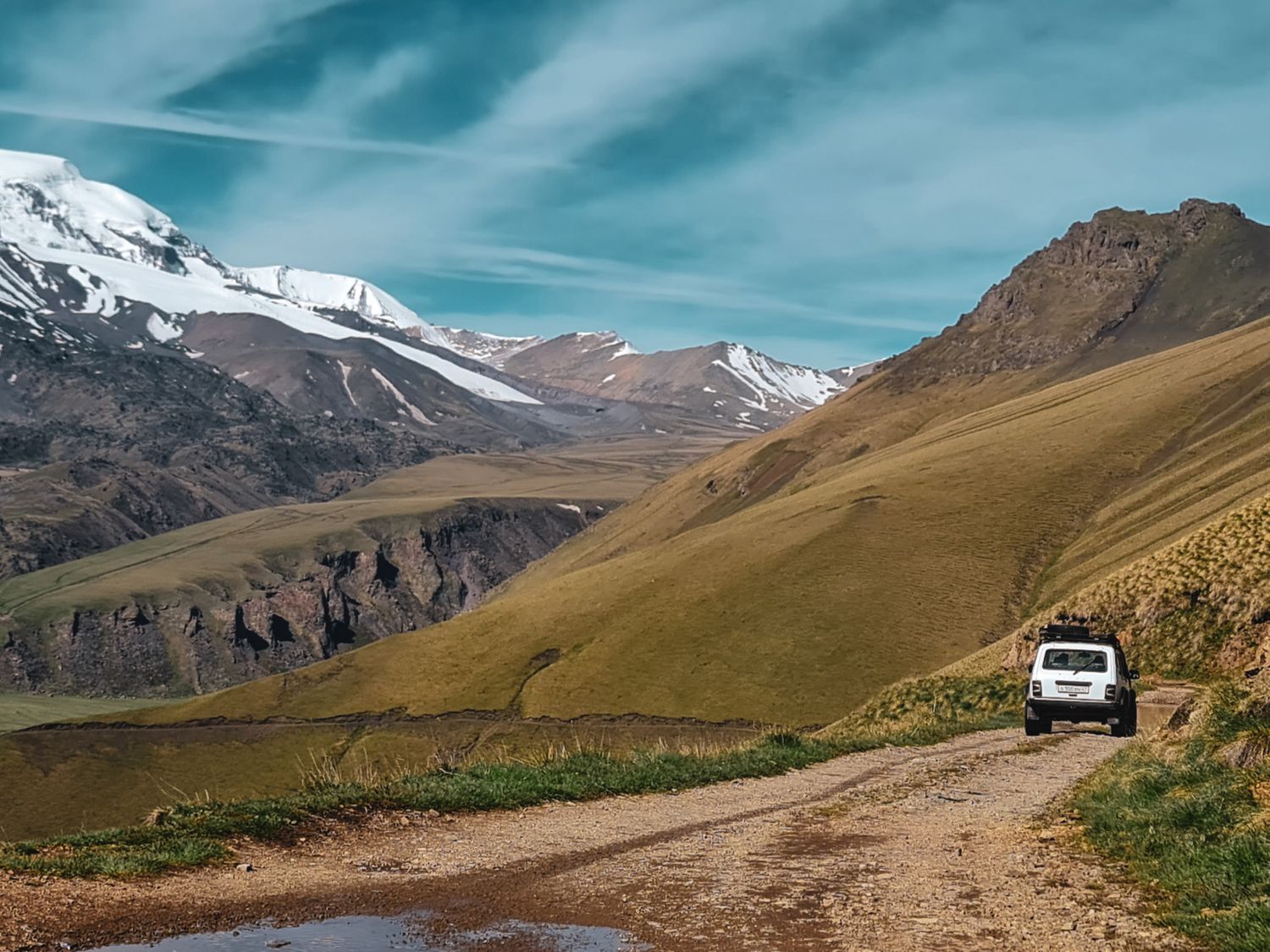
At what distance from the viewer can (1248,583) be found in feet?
155

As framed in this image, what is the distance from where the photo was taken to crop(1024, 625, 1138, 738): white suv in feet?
108

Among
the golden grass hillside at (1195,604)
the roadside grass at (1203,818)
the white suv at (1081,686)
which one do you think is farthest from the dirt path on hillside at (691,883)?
the golden grass hillside at (1195,604)

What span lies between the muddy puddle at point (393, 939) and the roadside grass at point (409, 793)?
3066 millimetres

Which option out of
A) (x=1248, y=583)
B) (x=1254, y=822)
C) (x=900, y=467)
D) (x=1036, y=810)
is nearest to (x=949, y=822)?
(x=1036, y=810)

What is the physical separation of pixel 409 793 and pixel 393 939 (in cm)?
888

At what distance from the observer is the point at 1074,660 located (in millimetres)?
33531

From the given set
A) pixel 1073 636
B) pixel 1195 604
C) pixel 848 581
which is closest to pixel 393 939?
pixel 1073 636

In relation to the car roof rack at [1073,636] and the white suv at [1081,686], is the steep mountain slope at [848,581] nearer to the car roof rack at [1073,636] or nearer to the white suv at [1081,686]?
the car roof rack at [1073,636]

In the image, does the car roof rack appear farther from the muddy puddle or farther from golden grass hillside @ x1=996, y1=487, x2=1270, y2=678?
the muddy puddle

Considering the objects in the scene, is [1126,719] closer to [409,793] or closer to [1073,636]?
[1073,636]

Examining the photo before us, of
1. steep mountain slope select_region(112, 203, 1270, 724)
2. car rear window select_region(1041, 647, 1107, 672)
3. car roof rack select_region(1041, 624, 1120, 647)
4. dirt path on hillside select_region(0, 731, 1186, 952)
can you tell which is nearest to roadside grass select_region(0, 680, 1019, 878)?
dirt path on hillside select_region(0, 731, 1186, 952)

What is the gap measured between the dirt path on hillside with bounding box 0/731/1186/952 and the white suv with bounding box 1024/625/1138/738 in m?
12.4

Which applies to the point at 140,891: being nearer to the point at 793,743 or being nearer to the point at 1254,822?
the point at 1254,822

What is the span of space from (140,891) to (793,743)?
19465 millimetres
